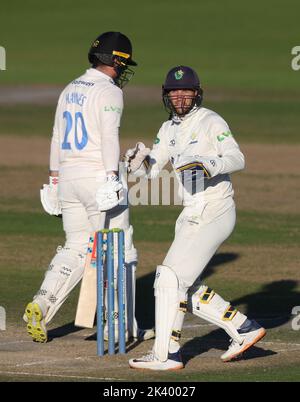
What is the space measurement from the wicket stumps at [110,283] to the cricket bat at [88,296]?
0.23m

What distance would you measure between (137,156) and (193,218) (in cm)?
68

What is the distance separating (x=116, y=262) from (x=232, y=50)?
3329 centimetres

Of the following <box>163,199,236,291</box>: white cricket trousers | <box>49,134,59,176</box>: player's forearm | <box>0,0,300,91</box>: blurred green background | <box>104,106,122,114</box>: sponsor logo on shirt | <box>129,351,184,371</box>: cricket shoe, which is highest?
<box>0,0,300,91</box>: blurred green background

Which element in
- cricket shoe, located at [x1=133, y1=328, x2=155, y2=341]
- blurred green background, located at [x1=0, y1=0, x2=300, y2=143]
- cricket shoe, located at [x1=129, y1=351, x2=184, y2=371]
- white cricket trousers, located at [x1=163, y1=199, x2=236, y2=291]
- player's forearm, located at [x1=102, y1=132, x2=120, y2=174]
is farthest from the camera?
blurred green background, located at [x1=0, y1=0, x2=300, y2=143]

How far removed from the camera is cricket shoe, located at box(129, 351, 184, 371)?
28.4ft

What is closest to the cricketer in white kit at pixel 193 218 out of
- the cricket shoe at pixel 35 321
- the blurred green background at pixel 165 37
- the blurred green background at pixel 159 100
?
the blurred green background at pixel 159 100

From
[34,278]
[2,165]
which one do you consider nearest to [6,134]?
[2,165]

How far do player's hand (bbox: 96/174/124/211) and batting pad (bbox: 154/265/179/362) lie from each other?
2.64 feet

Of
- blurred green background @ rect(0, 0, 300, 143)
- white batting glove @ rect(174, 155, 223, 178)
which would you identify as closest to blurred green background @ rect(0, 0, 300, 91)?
blurred green background @ rect(0, 0, 300, 143)

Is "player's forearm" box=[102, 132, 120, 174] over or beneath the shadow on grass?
over

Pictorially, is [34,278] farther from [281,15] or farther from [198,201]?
[281,15]

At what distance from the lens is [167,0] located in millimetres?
53812

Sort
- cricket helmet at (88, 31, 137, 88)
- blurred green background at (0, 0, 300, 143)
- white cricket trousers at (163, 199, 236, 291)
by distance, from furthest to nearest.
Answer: blurred green background at (0, 0, 300, 143) < cricket helmet at (88, 31, 137, 88) < white cricket trousers at (163, 199, 236, 291)

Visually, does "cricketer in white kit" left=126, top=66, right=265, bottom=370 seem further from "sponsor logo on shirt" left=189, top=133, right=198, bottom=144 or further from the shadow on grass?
the shadow on grass
